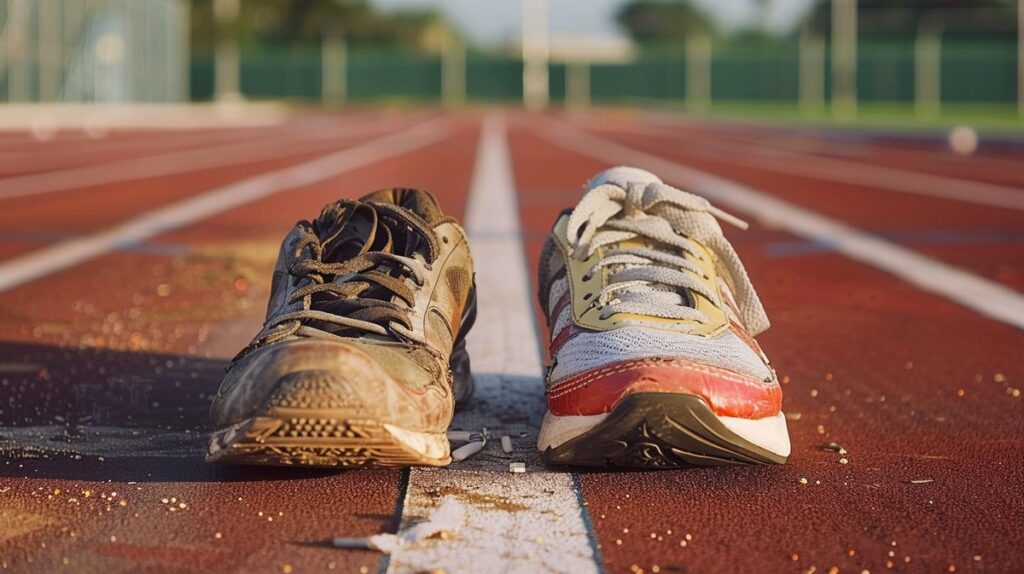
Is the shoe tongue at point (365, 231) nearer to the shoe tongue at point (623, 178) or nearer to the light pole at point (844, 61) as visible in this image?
the shoe tongue at point (623, 178)

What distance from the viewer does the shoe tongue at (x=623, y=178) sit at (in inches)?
109

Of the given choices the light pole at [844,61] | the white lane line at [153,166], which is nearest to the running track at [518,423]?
the white lane line at [153,166]

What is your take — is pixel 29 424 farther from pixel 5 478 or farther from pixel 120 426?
pixel 5 478

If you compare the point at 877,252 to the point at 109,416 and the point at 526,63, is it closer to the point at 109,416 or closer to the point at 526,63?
the point at 109,416

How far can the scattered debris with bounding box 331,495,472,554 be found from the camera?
1812mm

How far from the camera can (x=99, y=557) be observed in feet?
5.86

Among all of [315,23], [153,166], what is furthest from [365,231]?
[315,23]

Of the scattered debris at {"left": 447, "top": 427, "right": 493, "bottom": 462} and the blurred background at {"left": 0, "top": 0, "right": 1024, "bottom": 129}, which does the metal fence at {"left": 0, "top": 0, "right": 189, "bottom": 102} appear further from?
the scattered debris at {"left": 447, "top": 427, "right": 493, "bottom": 462}

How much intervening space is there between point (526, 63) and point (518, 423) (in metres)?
61.2

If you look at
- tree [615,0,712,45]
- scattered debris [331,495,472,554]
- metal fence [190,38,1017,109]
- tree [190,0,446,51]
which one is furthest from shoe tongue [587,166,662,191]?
tree [615,0,712,45]

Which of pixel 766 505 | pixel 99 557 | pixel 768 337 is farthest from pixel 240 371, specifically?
pixel 768 337

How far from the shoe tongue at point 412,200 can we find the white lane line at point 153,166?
699 cm

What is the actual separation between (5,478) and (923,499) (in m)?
1.54

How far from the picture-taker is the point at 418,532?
6.10ft
